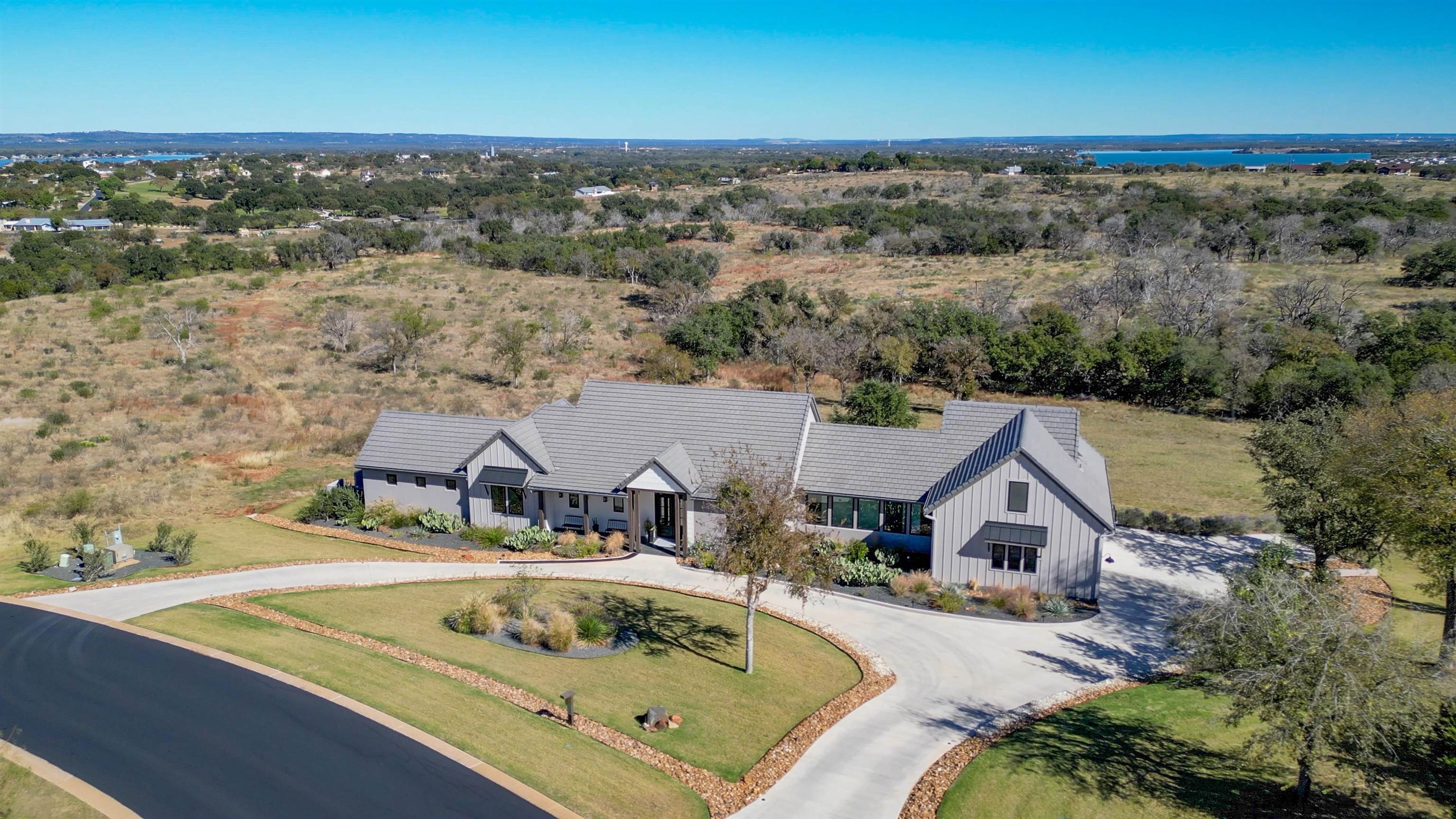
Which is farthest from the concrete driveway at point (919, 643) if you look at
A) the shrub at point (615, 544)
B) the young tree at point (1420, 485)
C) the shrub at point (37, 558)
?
the young tree at point (1420, 485)

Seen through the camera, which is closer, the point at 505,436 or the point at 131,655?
the point at 131,655

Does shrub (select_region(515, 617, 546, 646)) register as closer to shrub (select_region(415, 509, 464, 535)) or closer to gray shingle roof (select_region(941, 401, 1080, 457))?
shrub (select_region(415, 509, 464, 535))

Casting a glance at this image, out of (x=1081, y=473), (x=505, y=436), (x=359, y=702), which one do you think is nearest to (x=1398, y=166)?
(x=1081, y=473)

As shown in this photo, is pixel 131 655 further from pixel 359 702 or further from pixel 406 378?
pixel 406 378

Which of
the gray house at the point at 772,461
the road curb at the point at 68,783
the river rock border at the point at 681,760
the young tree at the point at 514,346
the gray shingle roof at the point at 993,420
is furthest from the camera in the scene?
the young tree at the point at 514,346

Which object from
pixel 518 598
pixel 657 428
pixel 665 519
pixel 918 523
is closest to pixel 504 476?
pixel 657 428

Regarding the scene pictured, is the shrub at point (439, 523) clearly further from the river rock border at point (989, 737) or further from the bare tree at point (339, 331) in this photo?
the bare tree at point (339, 331)

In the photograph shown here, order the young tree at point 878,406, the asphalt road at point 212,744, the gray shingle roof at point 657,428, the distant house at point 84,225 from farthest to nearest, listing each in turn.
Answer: the distant house at point 84,225 < the young tree at point 878,406 < the gray shingle roof at point 657,428 < the asphalt road at point 212,744
